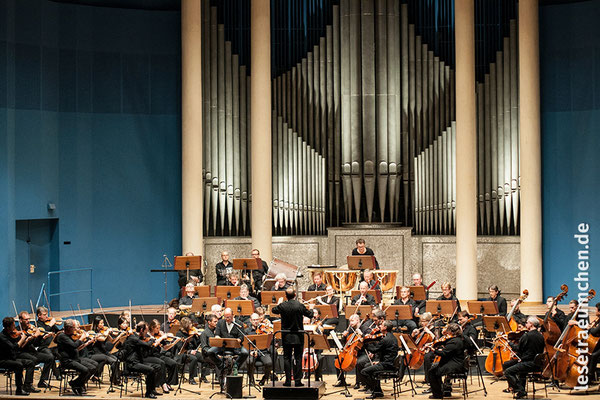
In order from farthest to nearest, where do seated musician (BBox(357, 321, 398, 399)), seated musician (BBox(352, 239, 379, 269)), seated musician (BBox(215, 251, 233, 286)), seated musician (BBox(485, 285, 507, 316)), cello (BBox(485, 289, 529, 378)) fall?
seated musician (BBox(215, 251, 233, 286)) → seated musician (BBox(352, 239, 379, 269)) → seated musician (BBox(485, 285, 507, 316)) → cello (BBox(485, 289, 529, 378)) → seated musician (BBox(357, 321, 398, 399))

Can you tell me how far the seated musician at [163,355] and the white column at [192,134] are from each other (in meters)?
3.76

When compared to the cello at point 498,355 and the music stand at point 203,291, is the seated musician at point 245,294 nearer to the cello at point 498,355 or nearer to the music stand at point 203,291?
the music stand at point 203,291

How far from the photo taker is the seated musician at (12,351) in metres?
11.9

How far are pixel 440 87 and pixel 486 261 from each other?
3.10 meters

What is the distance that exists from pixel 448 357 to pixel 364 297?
1.87m

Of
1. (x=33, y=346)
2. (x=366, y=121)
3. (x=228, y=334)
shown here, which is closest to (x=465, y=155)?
(x=366, y=121)

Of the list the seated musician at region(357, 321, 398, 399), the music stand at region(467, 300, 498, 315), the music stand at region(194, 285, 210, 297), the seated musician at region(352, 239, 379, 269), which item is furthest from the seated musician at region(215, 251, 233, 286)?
the music stand at region(467, 300, 498, 315)

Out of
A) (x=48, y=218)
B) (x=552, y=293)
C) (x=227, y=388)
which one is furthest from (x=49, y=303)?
(x=552, y=293)

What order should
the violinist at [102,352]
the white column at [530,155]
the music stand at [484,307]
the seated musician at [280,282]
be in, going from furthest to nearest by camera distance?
1. the white column at [530,155]
2. the seated musician at [280,282]
3. the music stand at [484,307]
4. the violinist at [102,352]

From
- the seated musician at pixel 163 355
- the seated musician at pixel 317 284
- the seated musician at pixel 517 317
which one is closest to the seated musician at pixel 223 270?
the seated musician at pixel 317 284

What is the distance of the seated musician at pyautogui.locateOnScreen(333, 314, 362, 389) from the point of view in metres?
12.0

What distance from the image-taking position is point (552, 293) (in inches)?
643

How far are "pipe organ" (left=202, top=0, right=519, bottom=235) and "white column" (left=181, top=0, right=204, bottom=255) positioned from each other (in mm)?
462

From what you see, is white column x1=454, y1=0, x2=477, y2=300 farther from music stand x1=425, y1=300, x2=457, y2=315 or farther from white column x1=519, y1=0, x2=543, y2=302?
music stand x1=425, y1=300, x2=457, y2=315
